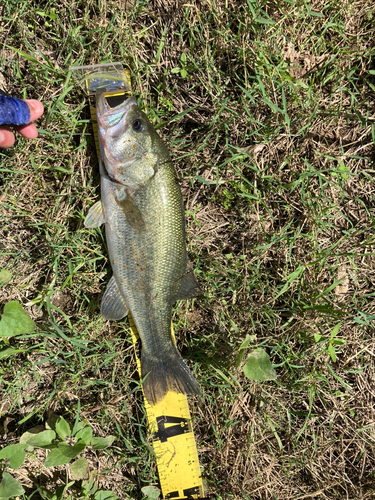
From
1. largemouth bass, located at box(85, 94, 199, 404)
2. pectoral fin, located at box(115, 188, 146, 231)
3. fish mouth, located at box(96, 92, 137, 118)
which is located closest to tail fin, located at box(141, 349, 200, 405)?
largemouth bass, located at box(85, 94, 199, 404)

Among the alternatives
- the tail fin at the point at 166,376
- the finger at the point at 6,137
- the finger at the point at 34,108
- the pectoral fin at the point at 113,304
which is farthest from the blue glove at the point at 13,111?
the tail fin at the point at 166,376

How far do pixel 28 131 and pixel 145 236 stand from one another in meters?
1.18

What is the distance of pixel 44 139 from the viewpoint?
2.72 metres

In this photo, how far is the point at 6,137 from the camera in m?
2.53

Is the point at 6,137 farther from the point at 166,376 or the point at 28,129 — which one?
the point at 166,376

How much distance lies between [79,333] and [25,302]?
20.6 inches

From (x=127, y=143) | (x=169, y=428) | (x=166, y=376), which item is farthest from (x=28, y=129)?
(x=169, y=428)

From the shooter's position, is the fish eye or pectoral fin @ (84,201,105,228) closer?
the fish eye

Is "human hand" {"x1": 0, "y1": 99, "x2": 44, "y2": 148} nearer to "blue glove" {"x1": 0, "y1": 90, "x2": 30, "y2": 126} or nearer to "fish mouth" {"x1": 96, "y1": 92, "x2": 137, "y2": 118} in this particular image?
"blue glove" {"x1": 0, "y1": 90, "x2": 30, "y2": 126}

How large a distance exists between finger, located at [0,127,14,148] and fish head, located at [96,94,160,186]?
28.0 inches

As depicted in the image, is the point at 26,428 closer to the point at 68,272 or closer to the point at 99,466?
the point at 99,466

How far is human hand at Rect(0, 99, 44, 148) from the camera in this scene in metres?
2.50

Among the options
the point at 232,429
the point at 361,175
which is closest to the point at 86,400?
the point at 232,429

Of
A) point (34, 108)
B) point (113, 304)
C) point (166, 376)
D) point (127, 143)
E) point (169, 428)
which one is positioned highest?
point (34, 108)
